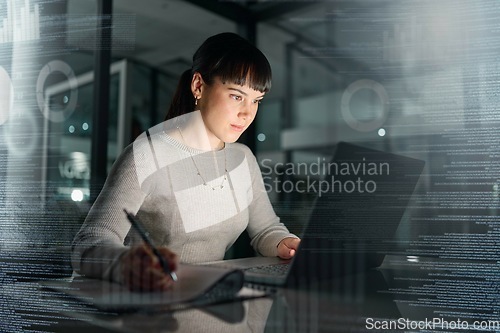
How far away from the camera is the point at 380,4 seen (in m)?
0.83

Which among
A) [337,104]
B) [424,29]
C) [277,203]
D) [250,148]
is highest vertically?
[424,29]

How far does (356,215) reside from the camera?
0.80 m

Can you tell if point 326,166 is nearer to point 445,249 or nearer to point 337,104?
point 337,104

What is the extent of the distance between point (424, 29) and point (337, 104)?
0.70 feet

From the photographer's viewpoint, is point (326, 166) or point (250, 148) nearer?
point (326, 166)

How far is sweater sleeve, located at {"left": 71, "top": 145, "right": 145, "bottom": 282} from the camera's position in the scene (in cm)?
74

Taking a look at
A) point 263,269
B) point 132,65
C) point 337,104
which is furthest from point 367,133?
point 132,65

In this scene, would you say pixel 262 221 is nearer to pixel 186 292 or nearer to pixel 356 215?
pixel 356 215

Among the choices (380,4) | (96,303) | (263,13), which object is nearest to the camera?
(96,303)

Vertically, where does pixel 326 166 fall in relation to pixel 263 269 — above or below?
above
